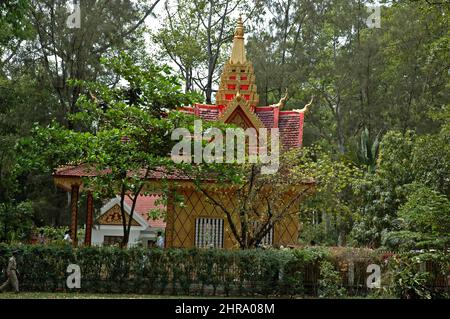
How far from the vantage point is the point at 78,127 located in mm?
25672

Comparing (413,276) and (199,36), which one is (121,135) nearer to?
(413,276)

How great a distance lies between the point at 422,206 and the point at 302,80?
17011 mm

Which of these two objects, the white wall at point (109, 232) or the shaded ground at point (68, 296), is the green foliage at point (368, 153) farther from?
the shaded ground at point (68, 296)

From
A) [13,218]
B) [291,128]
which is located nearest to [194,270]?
[291,128]

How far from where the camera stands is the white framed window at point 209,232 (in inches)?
834

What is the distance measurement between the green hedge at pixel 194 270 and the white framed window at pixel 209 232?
5462 mm

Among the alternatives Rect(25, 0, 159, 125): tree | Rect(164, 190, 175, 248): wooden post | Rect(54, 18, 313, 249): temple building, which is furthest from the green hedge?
Rect(25, 0, 159, 125): tree

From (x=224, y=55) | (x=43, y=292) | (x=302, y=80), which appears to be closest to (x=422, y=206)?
(x=43, y=292)

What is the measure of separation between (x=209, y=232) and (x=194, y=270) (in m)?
5.59

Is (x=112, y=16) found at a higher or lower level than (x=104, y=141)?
higher

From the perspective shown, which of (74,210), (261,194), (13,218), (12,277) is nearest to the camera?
(12,277)

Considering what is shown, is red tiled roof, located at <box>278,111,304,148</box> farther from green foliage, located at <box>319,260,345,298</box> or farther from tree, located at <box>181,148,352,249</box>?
green foliage, located at <box>319,260,345,298</box>

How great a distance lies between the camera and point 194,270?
15656mm
